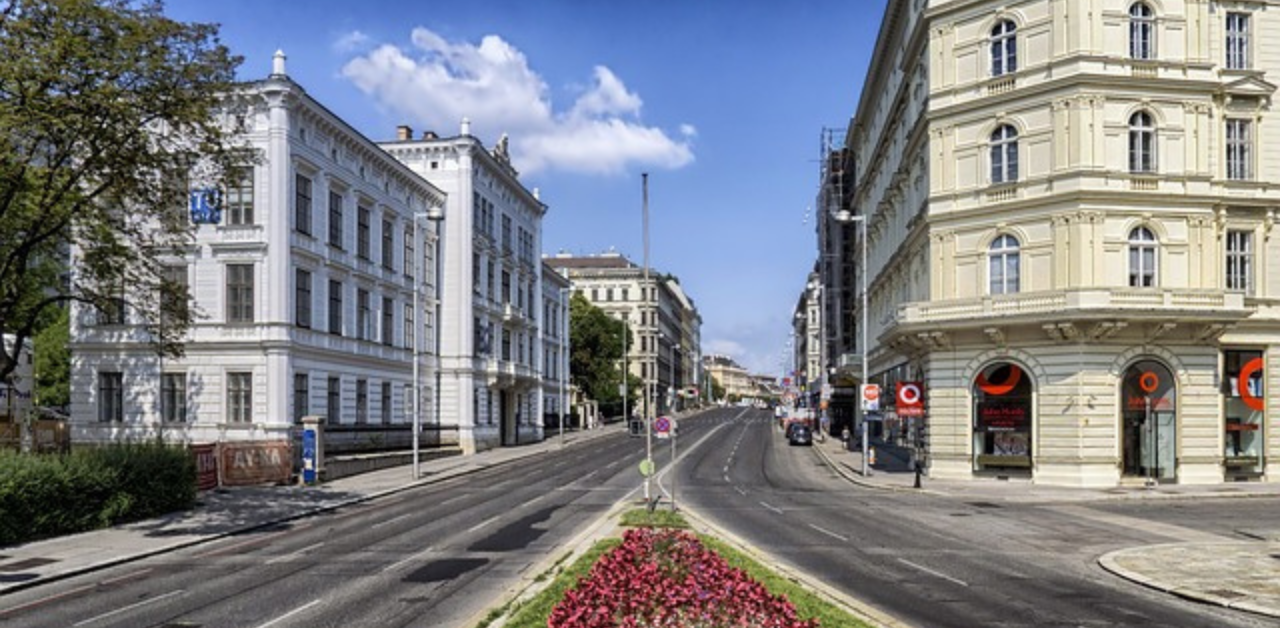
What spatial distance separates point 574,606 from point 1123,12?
37.2 meters

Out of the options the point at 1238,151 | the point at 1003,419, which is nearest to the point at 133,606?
the point at 1003,419

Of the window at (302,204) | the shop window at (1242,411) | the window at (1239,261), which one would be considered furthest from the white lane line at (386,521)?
the window at (1239,261)

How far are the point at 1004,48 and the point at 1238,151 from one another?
1002 centimetres

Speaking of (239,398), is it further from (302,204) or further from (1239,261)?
(1239,261)

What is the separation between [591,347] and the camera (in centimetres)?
10825

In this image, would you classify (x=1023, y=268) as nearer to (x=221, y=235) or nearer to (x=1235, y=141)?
(x=1235, y=141)

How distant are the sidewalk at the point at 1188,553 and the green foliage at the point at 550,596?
991 cm

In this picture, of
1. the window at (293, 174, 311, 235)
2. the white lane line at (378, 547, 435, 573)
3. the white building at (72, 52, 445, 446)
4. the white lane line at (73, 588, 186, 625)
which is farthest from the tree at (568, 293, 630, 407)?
the white lane line at (73, 588, 186, 625)

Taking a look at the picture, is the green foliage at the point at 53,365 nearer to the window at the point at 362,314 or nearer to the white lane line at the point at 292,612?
the window at the point at 362,314

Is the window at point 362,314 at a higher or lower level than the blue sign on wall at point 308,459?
higher

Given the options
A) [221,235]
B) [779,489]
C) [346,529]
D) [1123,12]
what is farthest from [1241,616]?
[221,235]

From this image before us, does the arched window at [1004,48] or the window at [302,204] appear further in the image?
the window at [302,204]

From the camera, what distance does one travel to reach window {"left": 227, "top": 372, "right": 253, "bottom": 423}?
141ft

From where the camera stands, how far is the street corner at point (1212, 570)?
16172 millimetres
